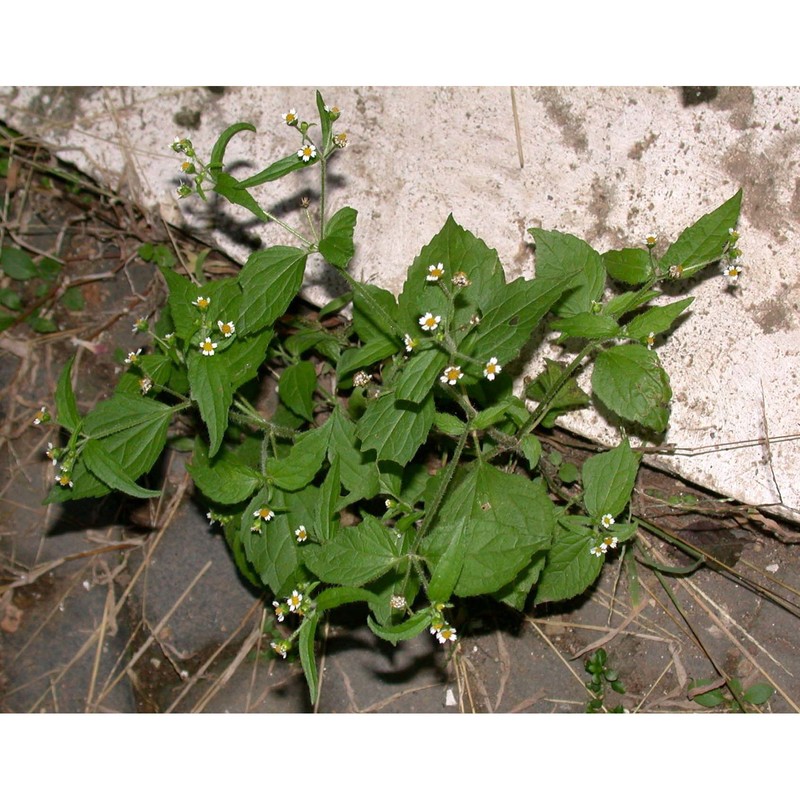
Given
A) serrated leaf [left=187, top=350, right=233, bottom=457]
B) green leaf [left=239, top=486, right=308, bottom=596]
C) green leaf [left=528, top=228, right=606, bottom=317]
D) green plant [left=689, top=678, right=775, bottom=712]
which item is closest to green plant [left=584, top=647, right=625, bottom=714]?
green plant [left=689, top=678, right=775, bottom=712]

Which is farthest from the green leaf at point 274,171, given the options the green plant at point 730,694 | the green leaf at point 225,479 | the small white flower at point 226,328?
the green plant at point 730,694

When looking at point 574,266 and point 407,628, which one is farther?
point 574,266

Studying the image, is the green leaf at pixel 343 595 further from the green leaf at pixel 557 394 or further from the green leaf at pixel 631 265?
the green leaf at pixel 631 265

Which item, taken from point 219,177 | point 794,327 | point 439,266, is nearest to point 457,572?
point 439,266

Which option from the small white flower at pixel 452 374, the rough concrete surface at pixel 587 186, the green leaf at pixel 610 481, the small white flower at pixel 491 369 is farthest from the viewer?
the rough concrete surface at pixel 587 186

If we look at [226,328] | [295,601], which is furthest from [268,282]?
[295,601]

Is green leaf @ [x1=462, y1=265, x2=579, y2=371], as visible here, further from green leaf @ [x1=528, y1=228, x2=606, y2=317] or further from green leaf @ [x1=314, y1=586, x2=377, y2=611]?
green leaf @ [x1=314, y1=586, x2=377, y2=611]

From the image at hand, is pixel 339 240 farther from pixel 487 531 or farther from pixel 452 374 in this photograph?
pixel 487 531
